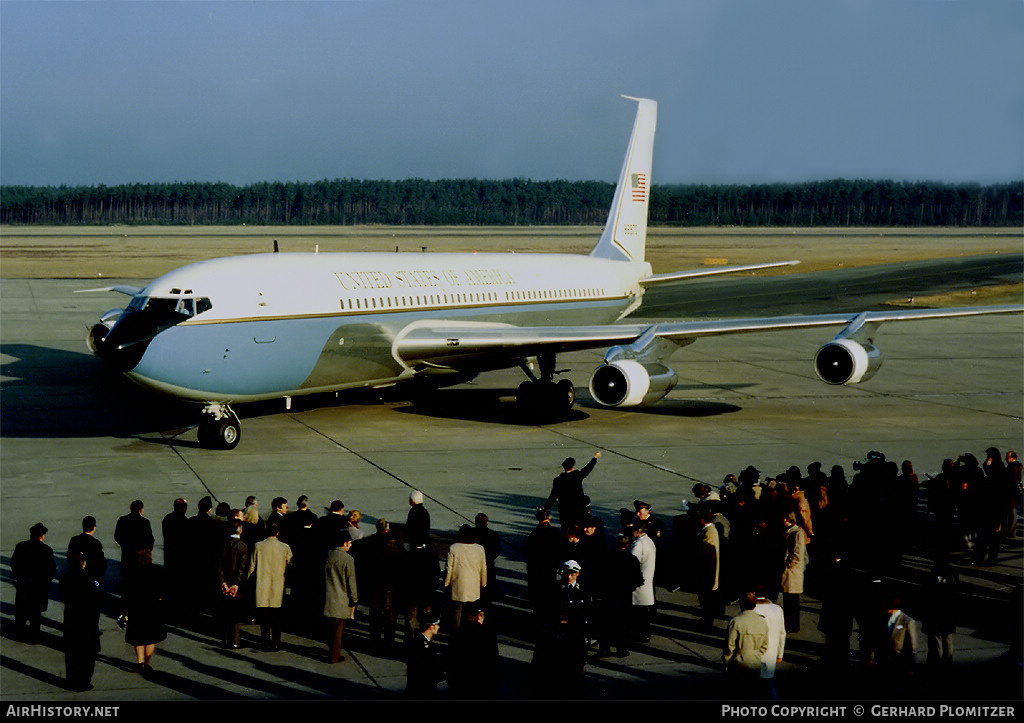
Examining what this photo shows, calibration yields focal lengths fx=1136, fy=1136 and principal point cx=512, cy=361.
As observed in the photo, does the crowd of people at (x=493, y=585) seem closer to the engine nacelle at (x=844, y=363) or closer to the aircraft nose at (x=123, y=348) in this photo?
the aircraft nose at (x=123, y=348)

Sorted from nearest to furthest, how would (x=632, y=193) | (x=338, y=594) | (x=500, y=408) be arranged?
(x=338, y=594)
(x=500, y=408)
(x=632, y=193)

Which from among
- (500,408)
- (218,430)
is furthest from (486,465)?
(500,408)

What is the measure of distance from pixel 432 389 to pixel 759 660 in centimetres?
2313

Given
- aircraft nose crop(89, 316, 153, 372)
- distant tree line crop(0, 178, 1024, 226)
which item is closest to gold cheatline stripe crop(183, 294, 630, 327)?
aircraft nose crop(89, 316, 153, 372)

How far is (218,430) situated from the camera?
79.0 ft

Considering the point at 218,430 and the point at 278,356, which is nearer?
the point at 218,430

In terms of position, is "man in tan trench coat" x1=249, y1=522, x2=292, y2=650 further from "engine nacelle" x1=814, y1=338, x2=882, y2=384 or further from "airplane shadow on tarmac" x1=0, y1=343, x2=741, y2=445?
"engine nacelle" x1=814, y1=338, x2=882, y2=384

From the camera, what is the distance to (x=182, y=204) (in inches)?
7279

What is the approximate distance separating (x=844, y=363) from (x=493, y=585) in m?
16.3

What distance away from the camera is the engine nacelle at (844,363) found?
27297mm

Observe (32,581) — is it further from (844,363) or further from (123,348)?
(844,363)

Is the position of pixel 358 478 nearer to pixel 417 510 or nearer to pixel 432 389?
pixel 417 510

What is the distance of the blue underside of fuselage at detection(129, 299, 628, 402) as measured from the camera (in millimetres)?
23203

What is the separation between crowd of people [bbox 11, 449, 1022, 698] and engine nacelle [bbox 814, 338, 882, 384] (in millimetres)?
11561
